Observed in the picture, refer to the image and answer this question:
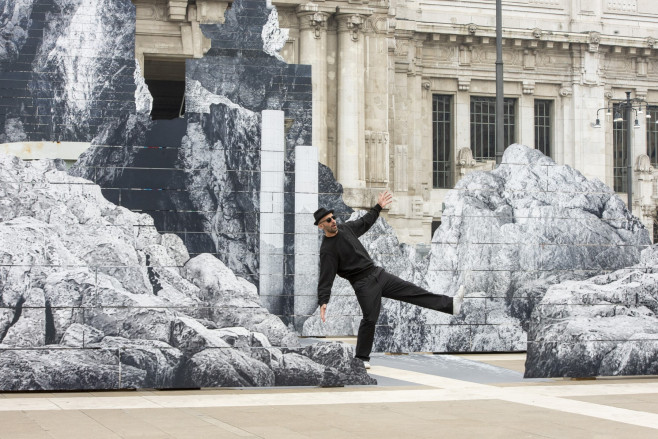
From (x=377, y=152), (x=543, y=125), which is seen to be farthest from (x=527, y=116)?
(x=377, y=152)

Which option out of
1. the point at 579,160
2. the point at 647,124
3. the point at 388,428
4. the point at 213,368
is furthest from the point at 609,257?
the point at 647,124

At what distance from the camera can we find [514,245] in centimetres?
1681

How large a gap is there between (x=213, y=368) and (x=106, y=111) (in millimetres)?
3131

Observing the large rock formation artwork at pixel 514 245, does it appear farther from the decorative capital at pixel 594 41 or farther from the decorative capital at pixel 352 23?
the decorative capital at pixel 594 41

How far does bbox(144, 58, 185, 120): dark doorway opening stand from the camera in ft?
86.1

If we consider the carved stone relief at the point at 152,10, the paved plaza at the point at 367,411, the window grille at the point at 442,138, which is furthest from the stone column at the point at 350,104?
the paved plaza at the point at 367,411

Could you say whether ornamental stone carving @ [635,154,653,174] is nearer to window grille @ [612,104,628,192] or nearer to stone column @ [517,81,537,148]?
window grille @ [612,104,628,192]

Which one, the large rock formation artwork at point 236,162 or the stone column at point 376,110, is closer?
the large rock formation artwork at point 236,162

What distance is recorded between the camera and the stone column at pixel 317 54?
4366 centimetres

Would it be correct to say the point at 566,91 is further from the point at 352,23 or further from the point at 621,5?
the point at 352,23

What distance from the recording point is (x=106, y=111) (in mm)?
13297

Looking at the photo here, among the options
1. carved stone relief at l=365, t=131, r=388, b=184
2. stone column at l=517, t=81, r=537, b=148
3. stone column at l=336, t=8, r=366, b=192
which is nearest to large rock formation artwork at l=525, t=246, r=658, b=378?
stone column at l=336, t=8, r=366, b=192

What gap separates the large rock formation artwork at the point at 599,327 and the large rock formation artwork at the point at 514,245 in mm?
436

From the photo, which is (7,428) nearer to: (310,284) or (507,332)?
(310,284)
